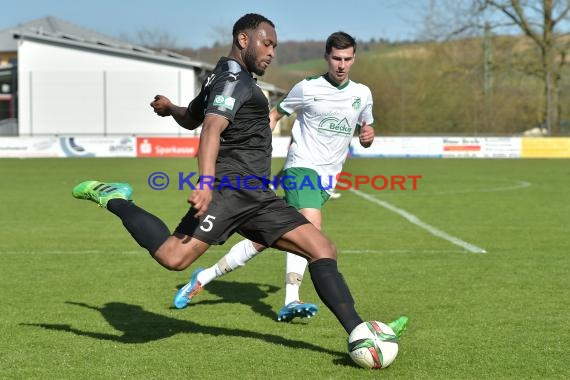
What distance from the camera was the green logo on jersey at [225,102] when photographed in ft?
15.7

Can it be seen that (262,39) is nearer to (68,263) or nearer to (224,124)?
(224,124)

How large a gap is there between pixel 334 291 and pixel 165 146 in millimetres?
32779

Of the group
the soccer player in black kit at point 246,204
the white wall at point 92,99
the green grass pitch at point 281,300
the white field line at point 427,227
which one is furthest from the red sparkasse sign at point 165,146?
the soccer player in black kit at point 246,204

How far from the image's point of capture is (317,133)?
7.05 m

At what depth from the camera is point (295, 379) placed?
4734mm

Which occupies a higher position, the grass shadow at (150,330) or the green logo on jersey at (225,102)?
the green logo on jersey at (225,102)

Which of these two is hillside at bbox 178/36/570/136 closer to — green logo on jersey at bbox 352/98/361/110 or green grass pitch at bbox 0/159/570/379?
green grass pitch at bbox 0/159/570/379

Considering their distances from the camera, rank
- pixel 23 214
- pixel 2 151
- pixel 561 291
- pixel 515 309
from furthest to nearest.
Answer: pixel 2 151
pixel 23 214
pixel 561 291
pixel 515 309

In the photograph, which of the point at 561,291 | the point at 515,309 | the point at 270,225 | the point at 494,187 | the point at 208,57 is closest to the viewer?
the point at 270,225

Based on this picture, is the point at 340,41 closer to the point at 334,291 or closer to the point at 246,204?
the point at 246,204

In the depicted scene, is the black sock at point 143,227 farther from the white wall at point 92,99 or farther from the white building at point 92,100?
the white wall at point 92,99

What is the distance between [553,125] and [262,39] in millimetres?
42126

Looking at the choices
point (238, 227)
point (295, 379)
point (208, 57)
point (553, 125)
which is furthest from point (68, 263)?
point (208, 57)

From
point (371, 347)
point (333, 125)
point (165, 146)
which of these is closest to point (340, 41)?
point (333, 125)
